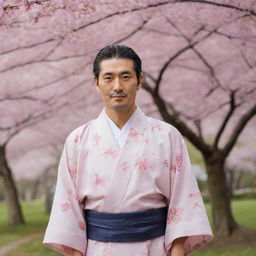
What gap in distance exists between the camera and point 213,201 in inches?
384

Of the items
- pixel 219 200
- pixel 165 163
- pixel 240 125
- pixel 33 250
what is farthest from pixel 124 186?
pixel 33 250

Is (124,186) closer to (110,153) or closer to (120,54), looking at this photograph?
(110,153)

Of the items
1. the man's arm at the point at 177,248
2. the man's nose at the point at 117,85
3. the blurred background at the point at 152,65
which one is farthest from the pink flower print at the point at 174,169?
the blurred background at the point at 152,65

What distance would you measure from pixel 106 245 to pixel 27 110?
916 cm

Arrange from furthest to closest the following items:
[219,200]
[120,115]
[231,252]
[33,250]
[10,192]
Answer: [10,192] < [33,250] < [219,200] < [231,252] < [120,115]

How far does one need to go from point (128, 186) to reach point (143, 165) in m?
0.14

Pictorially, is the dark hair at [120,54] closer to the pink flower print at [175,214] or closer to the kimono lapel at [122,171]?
the kimono lapel at [122,171]

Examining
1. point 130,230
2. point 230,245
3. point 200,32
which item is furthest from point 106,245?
point 230,245

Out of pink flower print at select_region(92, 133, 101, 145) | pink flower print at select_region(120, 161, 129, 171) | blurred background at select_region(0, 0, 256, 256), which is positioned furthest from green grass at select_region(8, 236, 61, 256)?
pink flower print at select_region(120, 161, 129, 171)

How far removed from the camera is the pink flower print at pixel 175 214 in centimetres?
284

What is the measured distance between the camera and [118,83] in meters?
2.83

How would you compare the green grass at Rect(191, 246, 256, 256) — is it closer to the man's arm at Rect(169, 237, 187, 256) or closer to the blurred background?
the blurred background

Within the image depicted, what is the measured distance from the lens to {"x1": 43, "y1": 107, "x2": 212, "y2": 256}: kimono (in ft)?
9.14

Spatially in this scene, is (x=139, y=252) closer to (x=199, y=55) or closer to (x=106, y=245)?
(x=106, y=245)
